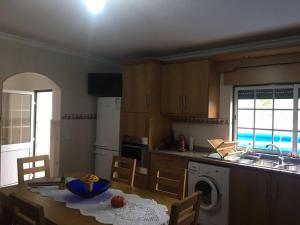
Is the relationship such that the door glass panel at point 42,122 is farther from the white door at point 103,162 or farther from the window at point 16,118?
the white door at point 103,162

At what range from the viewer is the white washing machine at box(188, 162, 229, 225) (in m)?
2.89

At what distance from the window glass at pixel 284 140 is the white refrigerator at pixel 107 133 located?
2161 mm

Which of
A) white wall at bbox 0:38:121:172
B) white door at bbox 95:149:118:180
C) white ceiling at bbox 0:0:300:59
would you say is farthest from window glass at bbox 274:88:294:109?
white wall at bbox 0:38:121:172

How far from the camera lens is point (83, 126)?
13.5ft

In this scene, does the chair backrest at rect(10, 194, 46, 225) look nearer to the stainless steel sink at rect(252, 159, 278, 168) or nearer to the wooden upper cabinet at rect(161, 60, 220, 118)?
the stainless steel sink at rect(252, 159, 278, 168)

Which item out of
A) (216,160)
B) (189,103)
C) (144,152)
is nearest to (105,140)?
(144,152)

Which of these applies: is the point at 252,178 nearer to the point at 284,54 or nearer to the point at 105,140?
the point at 284,54

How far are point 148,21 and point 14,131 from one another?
10.5ft

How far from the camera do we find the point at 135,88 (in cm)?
376

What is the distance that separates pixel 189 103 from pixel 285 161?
1356mm

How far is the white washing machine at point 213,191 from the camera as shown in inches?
114

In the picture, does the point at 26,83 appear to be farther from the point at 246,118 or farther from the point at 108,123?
the point at 246,118

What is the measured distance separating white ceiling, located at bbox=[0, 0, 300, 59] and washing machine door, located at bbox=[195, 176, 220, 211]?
1694 mm

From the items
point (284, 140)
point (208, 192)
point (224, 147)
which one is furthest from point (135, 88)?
point (284, 140)
